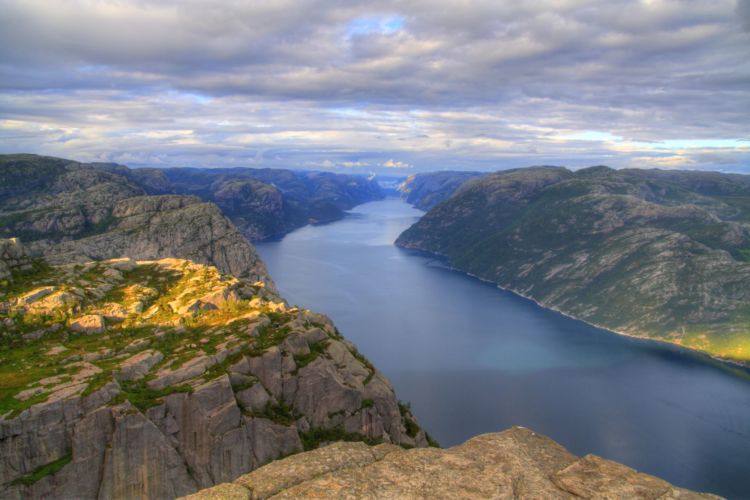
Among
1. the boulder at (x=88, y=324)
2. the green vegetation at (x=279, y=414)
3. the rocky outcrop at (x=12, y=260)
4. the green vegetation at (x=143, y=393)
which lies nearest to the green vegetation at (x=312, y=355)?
the green vegetation at (x=279, y=414)

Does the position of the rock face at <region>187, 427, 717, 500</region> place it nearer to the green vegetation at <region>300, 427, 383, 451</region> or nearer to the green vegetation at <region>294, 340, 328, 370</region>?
the green vegetation at <region>300, 427, 383, 451</region>

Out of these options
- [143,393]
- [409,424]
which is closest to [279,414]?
[143,393]

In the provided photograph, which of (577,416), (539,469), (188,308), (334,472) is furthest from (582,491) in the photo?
(577,416)

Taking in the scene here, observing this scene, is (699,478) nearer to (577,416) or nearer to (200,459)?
(577,416)

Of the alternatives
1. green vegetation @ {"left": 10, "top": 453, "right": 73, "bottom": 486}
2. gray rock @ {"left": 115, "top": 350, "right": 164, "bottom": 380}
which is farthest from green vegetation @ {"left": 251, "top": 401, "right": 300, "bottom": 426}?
green vegetation @ {"left": 10, "top": 453, "right": 73, "bottom": 486}

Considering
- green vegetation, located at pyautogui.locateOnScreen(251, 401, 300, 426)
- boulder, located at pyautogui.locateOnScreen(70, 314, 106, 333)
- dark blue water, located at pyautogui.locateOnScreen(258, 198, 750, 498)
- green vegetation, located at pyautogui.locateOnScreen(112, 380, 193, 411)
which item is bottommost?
dark blue water, located at pyautogui.locateOnScreen(258, 198, 750, 498)

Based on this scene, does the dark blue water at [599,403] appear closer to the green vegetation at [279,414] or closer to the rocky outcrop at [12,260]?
the green vegetation at [279,414]

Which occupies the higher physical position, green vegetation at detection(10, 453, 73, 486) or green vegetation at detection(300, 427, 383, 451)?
green vegetation at detection(10, 453, 73, 486)
